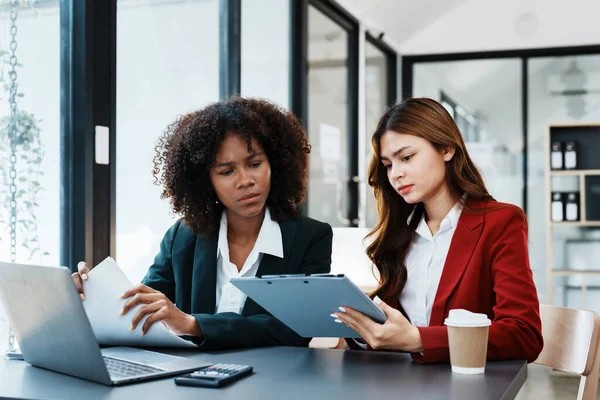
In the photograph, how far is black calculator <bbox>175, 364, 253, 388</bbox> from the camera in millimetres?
1252

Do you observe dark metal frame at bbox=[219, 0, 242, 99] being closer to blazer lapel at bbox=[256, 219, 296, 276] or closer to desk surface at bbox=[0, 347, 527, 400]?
blazer lapel at bbox=[256, 219, 296, 276]

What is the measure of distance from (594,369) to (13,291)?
1.24 m

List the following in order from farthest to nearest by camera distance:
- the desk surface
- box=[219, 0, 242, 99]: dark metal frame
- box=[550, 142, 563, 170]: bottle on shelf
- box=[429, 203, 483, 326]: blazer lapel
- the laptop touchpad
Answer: box=[550, 142, 563, 170]: bottle on shelf → box=[219, 0, 242, 99]: dark metal frame → box=[429, 203, 483, 326]: blazer lapel → the laptop touchpad → the desk surface

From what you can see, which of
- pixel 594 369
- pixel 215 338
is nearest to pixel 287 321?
pixel 215 338

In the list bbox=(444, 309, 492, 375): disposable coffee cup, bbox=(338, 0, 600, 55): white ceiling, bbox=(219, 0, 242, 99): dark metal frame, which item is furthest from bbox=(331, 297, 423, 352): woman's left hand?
bbox=(338, 0, 600, 55): white ceiling

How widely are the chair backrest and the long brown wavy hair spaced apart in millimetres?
329

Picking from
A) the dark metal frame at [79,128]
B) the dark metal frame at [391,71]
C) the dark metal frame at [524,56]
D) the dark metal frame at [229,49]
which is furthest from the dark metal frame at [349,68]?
the dark metal frame at [79,128]

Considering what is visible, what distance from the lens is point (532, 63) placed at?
6766 millimetres

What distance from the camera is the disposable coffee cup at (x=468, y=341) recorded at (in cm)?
133

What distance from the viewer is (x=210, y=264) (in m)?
1.88

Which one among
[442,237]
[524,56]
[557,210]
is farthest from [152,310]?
[524,56]

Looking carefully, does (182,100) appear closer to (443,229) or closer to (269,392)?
(443,229)

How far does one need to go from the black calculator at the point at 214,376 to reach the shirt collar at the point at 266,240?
21.7 inches

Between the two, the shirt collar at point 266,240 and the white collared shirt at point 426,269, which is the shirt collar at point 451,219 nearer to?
the white collared shirt at point 426,269
